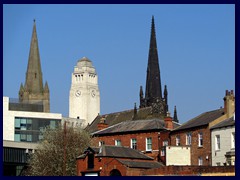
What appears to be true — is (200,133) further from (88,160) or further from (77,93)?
(77,93)

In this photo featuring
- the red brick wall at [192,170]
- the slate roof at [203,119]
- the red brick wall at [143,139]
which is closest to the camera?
the red brick wall at [192,170]

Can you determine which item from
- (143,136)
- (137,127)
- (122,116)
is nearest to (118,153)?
(143,136)

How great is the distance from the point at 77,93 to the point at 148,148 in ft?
331

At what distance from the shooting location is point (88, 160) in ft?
183

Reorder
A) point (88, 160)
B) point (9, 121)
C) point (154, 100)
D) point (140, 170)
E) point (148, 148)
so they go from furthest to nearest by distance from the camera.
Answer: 1. point (154, 100)
2. point (9, 121)
3. point (148, 148)
4. point (88, 160)
5. point (140, 170)

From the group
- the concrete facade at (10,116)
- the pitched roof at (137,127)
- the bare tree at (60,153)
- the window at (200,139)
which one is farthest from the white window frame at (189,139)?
the concrete facade at (10,116)

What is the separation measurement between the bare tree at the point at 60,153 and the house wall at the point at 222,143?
522 inches

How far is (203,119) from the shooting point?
195ft

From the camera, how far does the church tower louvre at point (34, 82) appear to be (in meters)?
157

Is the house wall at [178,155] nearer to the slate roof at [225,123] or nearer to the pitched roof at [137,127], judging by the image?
the slate roof at [225,123]

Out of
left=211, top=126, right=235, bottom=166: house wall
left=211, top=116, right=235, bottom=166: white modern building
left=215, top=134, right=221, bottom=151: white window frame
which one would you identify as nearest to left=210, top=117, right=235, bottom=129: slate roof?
left=211, top=116, right=235, bottom=166: white modern building

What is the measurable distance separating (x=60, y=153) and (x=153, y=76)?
8533 centimetres

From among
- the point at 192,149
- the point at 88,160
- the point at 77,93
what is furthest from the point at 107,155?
the point at 77,93

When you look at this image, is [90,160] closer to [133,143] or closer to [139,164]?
[139,164]
